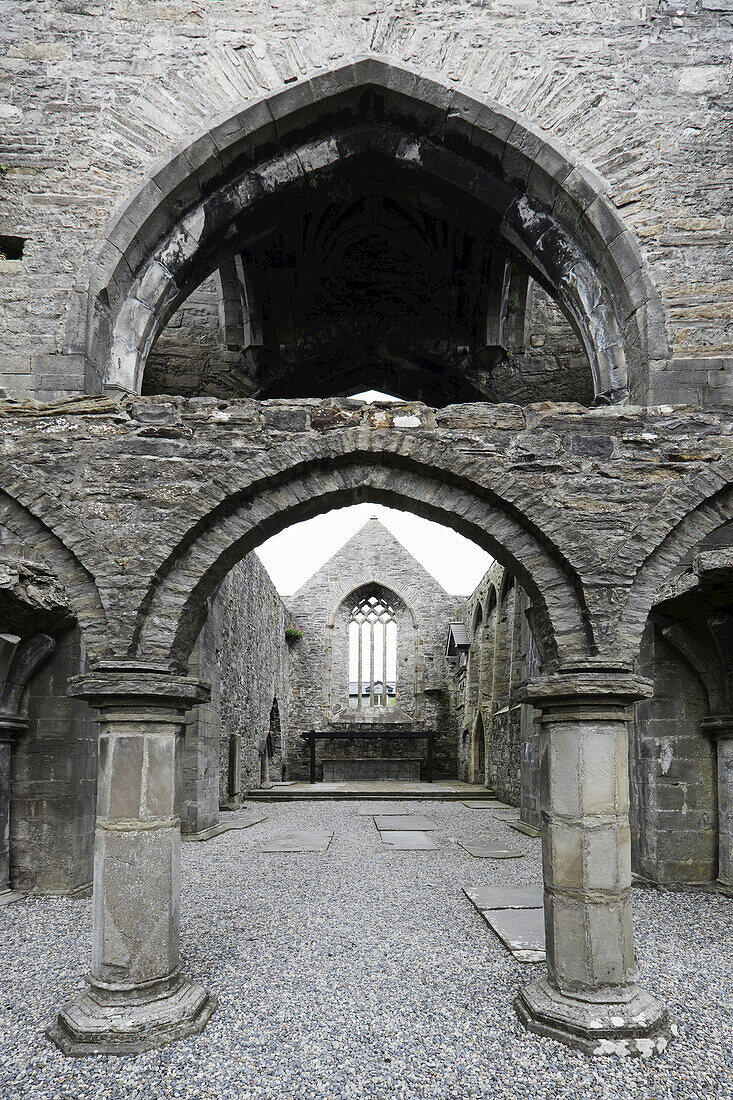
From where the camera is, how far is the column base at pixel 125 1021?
306 cm

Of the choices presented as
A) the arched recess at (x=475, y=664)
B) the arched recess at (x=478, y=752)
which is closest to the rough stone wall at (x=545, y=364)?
the arched recess at (x=475, y=664)

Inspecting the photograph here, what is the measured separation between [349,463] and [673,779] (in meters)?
4.21

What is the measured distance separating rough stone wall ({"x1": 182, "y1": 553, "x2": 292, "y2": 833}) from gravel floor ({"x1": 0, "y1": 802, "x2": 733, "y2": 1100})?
6.20 feet

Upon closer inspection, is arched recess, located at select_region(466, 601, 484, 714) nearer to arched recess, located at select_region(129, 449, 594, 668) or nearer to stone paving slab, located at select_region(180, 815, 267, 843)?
stone paving slab, located at select_region(180, 815, 267, 843)

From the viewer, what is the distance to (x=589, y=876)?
3.29m

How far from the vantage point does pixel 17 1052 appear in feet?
10.1

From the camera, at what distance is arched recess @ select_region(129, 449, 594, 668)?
3480 mm

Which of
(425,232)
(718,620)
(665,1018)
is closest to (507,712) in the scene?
(718,620)

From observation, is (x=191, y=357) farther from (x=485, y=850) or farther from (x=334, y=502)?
(x=485, y=850)

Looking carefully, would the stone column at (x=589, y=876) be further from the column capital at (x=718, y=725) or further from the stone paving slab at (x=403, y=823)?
the stone paving slab at (x=403, y=823)

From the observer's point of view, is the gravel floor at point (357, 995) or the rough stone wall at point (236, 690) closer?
the gravel floor at point (357, 995)

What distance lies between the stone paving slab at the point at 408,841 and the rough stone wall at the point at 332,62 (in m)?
5.13

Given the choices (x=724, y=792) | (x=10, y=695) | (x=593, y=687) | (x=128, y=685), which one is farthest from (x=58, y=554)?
(x=724, y=792)

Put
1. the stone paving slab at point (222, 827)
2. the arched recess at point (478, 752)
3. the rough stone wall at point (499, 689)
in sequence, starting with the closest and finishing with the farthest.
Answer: the stone paving slab at point (222, 827)
the rough stone wall at point (499, 689)
the arched recess at point (478, 752)
